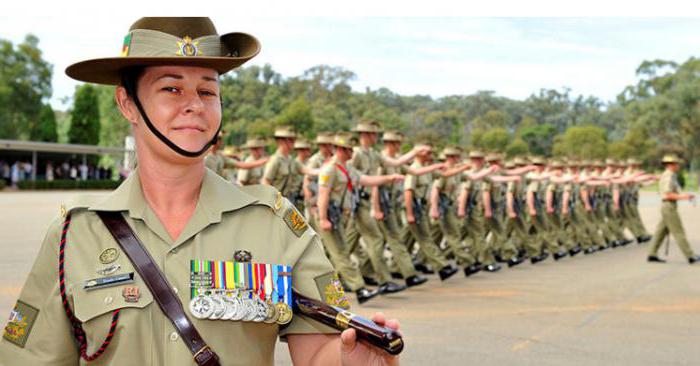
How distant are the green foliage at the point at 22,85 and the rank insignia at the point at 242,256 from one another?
187 feet

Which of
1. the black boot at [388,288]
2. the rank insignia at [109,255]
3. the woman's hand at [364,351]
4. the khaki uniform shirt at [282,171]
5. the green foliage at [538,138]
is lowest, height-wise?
the green foliage at [538,138]

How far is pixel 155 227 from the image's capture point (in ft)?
7.26

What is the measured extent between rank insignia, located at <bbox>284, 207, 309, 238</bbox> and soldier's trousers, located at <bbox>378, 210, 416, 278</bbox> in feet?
26.1

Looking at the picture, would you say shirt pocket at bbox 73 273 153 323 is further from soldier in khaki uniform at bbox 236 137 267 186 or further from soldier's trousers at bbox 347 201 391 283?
soldier in khaki uniform at bbox 236 137 267 186

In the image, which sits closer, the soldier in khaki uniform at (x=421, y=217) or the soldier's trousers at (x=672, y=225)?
the soldier in khaki uniform at (x=421, y=217)

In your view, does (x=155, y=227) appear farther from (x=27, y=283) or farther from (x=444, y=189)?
(x=444, y=189)

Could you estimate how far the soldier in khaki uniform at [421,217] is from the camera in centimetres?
1107

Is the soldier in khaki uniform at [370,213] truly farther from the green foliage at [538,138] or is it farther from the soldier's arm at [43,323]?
the green foliage at [538,138]

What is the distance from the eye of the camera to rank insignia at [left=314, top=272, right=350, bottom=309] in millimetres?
2197

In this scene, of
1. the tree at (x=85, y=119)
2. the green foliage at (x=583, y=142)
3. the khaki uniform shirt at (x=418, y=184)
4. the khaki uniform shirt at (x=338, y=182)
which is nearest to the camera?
the khaki uniform shirt at (x=338, y=182)

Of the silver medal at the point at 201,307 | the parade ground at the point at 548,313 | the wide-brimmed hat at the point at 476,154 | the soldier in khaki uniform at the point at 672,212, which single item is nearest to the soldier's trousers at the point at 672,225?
the soldier in khaki uniform at the point at 672,212

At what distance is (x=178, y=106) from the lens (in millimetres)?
2223

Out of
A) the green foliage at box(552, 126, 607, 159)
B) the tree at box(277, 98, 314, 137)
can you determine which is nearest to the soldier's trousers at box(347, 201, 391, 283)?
the tree at box(277, 98, 314, 137)

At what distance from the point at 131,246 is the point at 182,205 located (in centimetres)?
20
